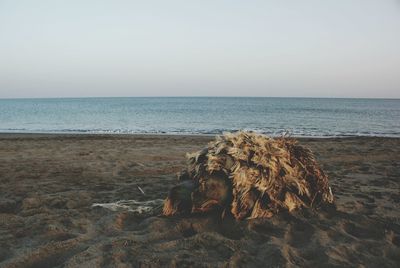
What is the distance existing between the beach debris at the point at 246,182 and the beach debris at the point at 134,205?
335mm

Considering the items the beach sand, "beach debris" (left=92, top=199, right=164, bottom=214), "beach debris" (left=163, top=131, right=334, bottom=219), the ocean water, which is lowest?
the ocean water

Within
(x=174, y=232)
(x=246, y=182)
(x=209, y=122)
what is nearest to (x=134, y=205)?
(x=174, y=232)

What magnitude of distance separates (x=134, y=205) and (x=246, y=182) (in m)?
1.55

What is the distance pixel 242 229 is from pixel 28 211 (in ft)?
8.83

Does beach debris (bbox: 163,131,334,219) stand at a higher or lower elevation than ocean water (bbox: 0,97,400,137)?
higher

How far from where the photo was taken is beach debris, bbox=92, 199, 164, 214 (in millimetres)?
4422

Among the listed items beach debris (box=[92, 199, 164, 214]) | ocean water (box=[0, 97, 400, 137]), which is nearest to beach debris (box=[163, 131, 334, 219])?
beach debris (box=[92, 199, 164, 214])

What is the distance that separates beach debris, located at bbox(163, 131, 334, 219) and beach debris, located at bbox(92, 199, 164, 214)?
34 centimetres

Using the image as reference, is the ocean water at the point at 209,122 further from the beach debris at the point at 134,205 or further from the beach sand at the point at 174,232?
the beach debris at the point at 134,205

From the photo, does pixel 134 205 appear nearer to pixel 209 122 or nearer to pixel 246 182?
pixel 246 182

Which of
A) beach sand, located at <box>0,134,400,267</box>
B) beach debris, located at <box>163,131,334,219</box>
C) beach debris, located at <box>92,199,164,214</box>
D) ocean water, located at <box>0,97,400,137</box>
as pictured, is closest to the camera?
beach sand, located at <box>0,134,400,267</box>

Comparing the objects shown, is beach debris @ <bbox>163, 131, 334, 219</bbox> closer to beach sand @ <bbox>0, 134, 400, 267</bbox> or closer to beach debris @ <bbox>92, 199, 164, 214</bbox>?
beach sand @ <bbox>0, 134, 400, 267</bbox>

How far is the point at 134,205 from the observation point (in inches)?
183

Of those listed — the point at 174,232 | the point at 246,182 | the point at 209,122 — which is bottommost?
the point at 209,122
